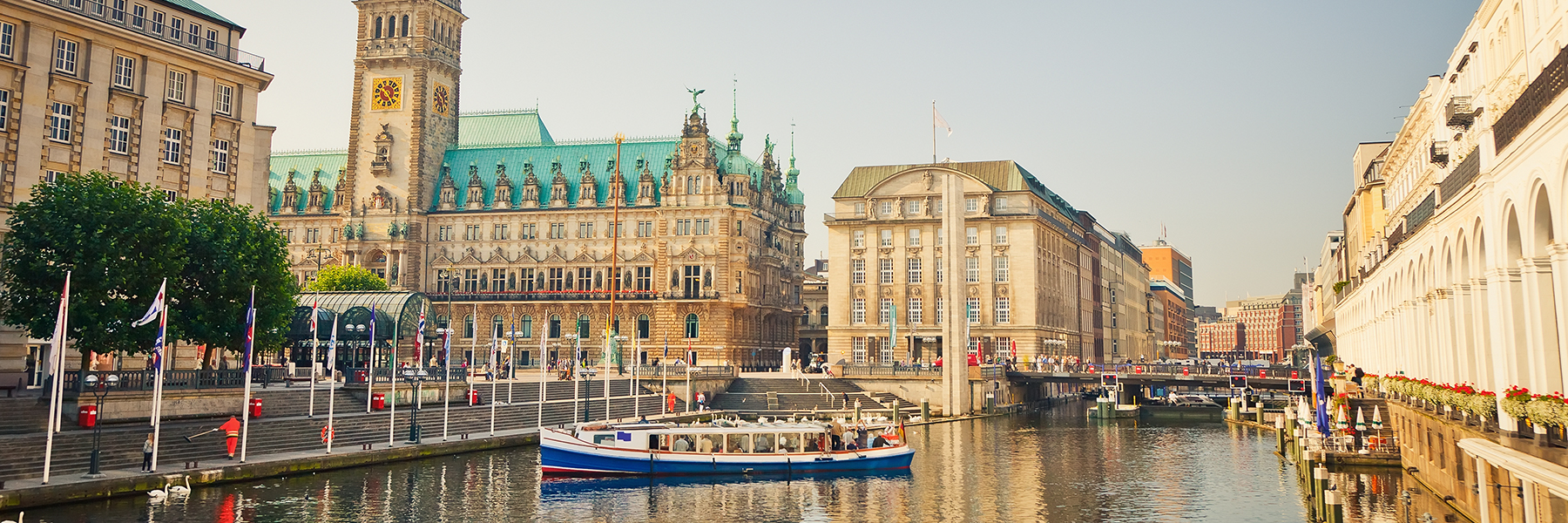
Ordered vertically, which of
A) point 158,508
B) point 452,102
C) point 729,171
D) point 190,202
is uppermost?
point 452,102

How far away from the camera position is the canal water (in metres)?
40.3

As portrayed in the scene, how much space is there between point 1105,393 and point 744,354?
1598 inches

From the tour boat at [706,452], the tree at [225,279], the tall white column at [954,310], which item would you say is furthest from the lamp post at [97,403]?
the tall white column at [954,310]

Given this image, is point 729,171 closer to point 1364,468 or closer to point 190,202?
point 190,202

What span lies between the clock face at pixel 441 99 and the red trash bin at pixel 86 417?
311 ft

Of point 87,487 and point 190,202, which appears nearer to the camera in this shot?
point 87,487

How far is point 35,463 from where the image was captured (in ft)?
134

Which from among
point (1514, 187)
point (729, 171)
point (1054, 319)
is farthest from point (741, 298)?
point (1514, 187)

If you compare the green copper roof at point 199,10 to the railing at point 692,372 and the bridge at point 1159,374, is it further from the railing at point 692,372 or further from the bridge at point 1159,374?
the bridge at point 1159,374

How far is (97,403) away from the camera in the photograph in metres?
47.7

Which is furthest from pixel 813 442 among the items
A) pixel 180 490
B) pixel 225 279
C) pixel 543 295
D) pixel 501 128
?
pixel 501 128

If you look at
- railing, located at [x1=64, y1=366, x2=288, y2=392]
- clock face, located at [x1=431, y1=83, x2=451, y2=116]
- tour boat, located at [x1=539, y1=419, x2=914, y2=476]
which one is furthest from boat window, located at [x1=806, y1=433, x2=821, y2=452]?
clock face, located at [x1=431, y1=83, x2=451, y2=116]

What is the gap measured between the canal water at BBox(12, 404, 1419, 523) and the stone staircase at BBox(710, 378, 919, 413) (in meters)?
29.3

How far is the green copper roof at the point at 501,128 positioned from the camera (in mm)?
153875
